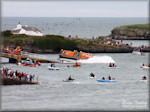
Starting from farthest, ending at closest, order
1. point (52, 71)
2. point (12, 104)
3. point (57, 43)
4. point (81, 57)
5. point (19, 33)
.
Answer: point (19, 33) < point (57, 43) < point (81, 57) < point (52, 71) < point (12, 104)

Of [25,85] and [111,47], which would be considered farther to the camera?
[111,47]

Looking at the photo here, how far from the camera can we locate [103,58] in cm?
11812

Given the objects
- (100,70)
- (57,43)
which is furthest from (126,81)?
(57,43)

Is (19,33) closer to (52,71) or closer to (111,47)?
(111,47)

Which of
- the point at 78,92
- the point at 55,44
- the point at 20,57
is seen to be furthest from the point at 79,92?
the point at 55,44

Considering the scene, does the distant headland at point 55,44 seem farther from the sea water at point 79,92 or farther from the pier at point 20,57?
the sea water at point 79,92

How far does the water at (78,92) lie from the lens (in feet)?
215

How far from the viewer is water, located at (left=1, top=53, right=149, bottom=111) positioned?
65562 millimetres

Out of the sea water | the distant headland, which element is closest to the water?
the sea water

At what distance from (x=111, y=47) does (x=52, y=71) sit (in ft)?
141

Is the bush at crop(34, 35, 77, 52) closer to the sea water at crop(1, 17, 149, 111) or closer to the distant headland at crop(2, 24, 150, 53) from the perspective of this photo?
the distant headland at crop(2, 24, 150, 53)

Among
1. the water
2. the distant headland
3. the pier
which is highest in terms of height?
the distant headland

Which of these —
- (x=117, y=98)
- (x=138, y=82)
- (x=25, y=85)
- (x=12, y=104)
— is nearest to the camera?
(x=12, y=104)

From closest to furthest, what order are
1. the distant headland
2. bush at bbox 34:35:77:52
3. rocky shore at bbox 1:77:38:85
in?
rocky shore at bbox 1:77:38:85
the distant headland
bush at bbox 34:35:77:52
